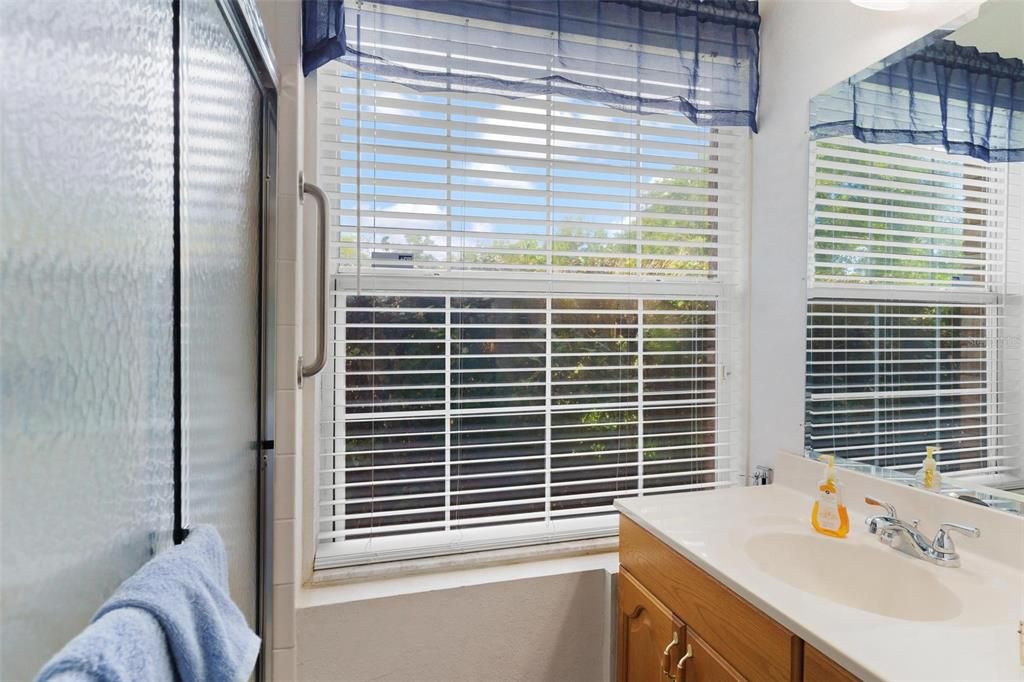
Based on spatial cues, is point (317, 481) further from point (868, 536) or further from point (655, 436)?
point (868, 536)

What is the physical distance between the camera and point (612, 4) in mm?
1572

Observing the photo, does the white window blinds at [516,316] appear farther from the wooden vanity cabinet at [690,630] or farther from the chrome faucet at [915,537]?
the chrome faucet at [915,537]

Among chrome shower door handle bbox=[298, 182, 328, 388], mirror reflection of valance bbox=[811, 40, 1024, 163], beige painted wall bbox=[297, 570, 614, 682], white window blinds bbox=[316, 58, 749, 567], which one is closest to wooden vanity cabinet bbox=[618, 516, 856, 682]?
beige painted wall bbox=[297, 570, 614, 682]

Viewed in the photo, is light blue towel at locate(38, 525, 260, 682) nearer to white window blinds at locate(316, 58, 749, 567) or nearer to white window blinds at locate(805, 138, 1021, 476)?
white window blinds at locate(316, 58, 749, 567)

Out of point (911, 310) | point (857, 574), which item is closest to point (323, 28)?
point (911, 310)

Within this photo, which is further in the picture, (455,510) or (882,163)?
(455,510)

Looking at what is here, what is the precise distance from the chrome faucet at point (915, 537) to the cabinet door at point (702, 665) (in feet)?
1.50

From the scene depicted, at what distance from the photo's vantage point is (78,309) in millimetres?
428

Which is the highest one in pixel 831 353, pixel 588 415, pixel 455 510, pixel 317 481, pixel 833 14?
pixel 833 14

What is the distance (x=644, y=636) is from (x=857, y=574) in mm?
494

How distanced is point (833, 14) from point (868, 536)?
1.37 meters

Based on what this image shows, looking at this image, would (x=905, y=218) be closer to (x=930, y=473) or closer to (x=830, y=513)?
(x=930, y=473)

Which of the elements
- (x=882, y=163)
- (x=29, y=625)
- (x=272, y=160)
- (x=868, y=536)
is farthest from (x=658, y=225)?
(x=29, y=625)

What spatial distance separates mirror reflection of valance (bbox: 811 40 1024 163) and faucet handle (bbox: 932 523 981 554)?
725 mm
